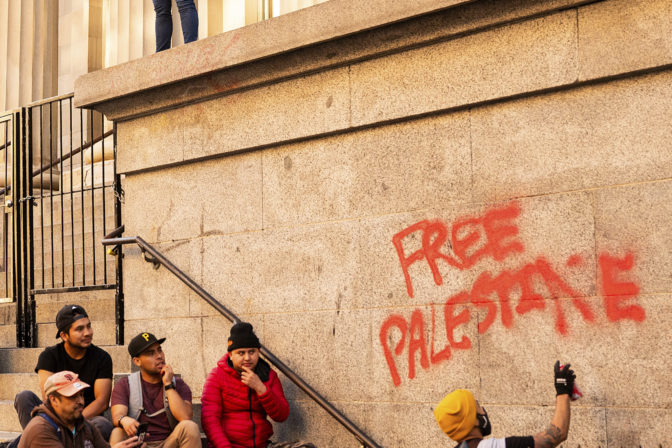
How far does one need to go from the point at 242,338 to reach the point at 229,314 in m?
0.72

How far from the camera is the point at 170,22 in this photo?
10344mm

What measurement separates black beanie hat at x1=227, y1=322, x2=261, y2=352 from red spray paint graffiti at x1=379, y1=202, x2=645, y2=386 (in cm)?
92

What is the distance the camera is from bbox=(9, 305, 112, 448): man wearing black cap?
7.57 m

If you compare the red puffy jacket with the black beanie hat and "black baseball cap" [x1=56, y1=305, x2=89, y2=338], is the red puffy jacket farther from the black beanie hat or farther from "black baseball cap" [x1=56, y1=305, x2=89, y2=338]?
"black baseball cap" [x1=56, y1=305, x2=89, y2=338]

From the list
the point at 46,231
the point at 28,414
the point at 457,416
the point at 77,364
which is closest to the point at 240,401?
the point at 77,364

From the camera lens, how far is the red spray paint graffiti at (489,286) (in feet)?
19.9

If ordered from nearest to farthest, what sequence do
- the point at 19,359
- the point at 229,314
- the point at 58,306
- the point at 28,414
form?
the point at 28,414 < the point at 229,314 < the point at 19,359 < the point at 58,306

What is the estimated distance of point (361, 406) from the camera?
285 inches

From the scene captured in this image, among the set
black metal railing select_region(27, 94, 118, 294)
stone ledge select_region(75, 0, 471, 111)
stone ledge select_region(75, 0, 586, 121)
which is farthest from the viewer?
black metal railing select_region(27, 94, 118, 294)

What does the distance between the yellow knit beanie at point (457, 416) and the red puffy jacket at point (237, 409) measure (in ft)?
7.64

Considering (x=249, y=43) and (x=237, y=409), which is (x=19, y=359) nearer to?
(x=237, y=409)

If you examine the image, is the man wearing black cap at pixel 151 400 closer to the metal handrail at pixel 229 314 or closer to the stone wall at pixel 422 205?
the metal handrail at pixel 229 314

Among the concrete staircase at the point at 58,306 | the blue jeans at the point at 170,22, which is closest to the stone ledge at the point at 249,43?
the blue jeans at the point at 170,22

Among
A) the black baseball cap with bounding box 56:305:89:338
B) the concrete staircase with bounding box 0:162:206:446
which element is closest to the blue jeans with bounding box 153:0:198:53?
the concrete staircase with bounding box 0:162:206:446
